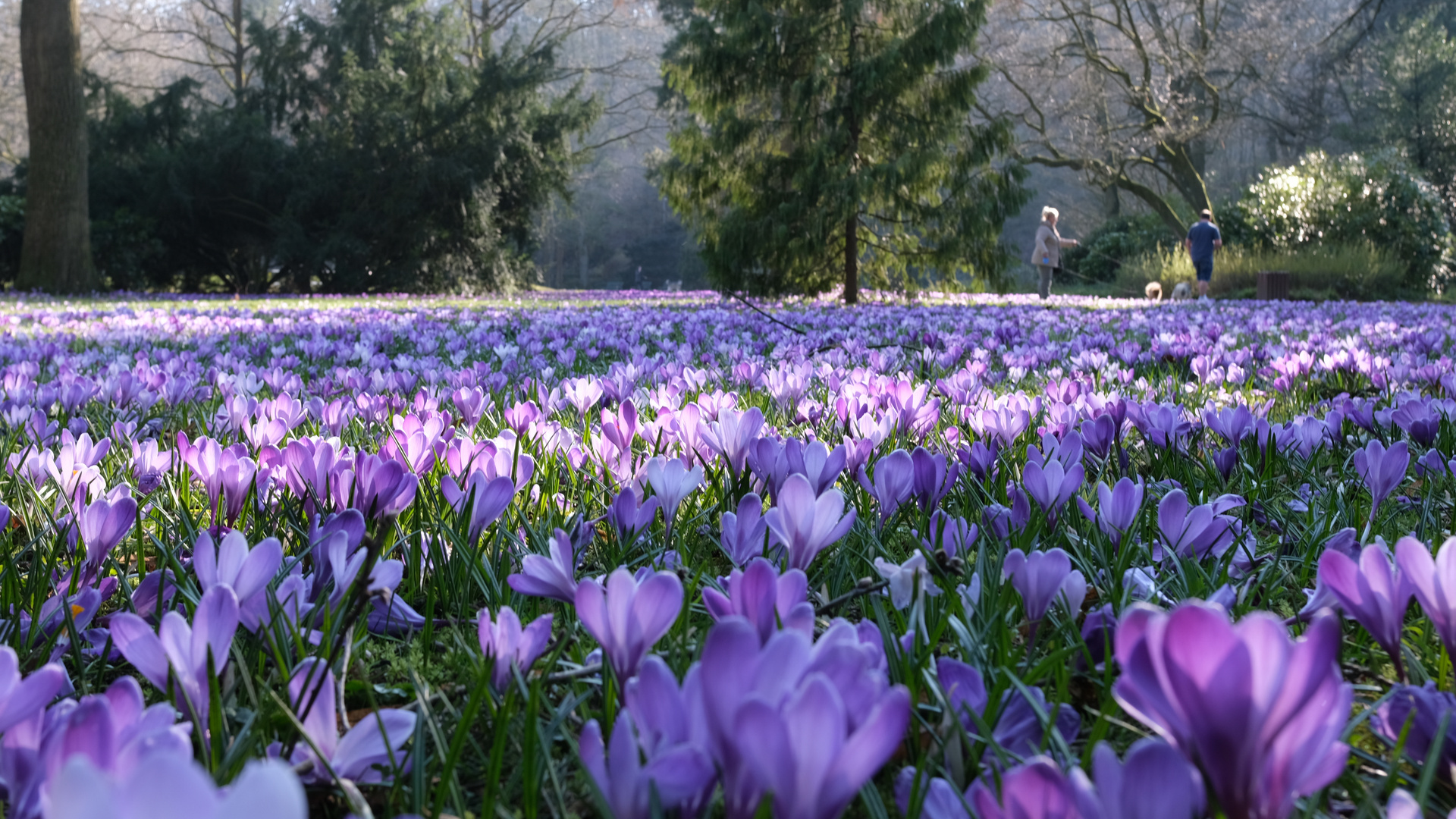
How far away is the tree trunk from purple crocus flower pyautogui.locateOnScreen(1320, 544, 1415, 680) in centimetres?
2156

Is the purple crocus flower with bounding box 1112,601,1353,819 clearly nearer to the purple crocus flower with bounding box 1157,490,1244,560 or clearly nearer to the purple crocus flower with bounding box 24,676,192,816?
the purple crocus flower with bounding box 24,676,192,816

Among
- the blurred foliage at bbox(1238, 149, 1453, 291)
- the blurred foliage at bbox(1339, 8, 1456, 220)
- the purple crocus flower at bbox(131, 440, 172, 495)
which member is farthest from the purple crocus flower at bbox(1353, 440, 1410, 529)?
the blurred foliage at bbox(1339, 8, 1456, 220)

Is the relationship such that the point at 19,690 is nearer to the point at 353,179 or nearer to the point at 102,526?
the point at 102,526

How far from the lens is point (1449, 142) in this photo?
32031 millimetres

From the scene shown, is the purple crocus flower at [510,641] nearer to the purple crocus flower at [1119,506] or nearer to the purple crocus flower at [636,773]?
the purple crocus flower at [636,773]

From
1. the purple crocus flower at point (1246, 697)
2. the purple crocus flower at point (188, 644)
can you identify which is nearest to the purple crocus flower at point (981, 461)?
the purple crocus flower at point (1246, 697)

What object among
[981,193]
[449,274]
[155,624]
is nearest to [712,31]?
[981,193]

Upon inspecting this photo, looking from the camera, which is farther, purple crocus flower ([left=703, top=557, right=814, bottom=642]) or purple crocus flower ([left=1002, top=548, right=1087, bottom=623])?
purple crocus flower ([left=1002, top=548, right=1087, bottom=623])

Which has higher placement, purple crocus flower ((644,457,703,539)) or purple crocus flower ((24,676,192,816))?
purple crocus flower ((644,457,703,539))

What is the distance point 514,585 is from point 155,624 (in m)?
0.49

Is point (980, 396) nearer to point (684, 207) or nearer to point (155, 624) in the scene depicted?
point (155, 624)

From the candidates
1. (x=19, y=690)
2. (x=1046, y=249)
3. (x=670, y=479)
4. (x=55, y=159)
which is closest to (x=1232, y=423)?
(x=670, y=479)

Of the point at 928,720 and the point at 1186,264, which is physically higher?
the point at 1186,264

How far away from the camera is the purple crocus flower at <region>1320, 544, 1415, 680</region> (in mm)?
779
